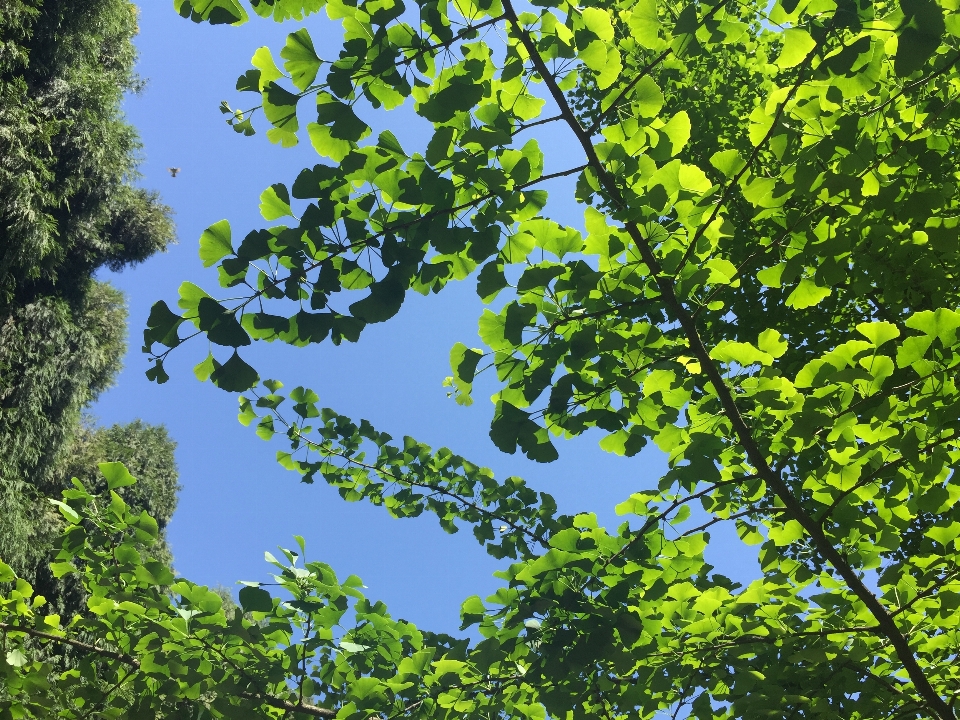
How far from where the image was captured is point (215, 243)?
1.25m

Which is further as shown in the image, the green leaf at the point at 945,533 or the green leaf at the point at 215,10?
the green leaf at the point at 945,533

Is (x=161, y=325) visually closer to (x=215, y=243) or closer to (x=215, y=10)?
(x=215, y=243)

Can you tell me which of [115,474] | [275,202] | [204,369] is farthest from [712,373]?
[115,474]

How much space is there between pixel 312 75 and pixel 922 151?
140cm

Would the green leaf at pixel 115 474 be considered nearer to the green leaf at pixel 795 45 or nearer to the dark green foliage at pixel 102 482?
the green leaf at pixel 795 45

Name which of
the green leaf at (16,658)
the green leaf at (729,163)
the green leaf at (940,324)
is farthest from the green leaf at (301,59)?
the green leaf at (16,658)

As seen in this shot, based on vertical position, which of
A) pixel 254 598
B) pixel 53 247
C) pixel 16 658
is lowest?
pixel 16 658

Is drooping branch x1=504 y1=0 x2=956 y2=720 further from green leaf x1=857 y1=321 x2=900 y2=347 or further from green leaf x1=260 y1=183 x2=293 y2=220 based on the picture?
green leaf x1=260 y1=183 x2=293 y2=220

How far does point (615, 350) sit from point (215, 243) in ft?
2.96

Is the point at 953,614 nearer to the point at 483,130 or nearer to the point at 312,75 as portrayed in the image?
the point at 483,130

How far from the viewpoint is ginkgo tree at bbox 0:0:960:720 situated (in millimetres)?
1236

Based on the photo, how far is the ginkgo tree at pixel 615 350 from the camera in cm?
124

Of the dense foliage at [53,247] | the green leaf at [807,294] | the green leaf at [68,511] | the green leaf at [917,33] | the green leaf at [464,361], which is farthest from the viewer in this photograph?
the dense foliage at [53,247]

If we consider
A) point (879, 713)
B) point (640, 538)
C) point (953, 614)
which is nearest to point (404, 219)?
point (640, 538)
